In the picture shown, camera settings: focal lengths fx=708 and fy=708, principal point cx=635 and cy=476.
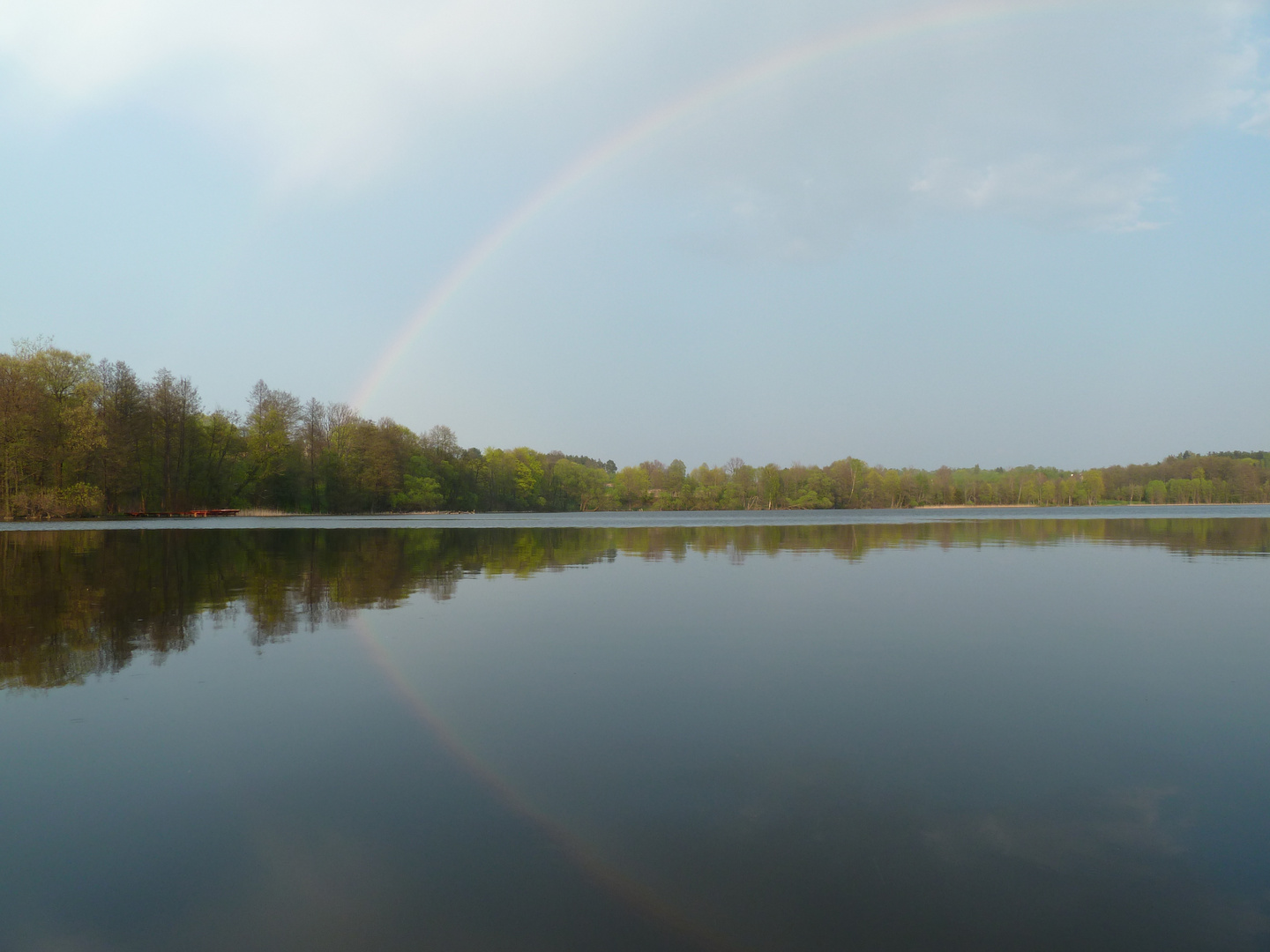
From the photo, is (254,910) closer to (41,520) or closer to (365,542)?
(365,542)

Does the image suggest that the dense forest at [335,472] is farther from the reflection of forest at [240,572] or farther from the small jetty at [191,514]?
the reflection of forest at [240,572]

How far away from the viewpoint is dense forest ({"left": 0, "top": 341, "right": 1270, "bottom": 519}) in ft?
179

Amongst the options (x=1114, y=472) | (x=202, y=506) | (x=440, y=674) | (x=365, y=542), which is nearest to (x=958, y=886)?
(x=440, y=674)

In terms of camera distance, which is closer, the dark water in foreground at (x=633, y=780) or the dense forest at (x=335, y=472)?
the dark water in foreground at (x=633, y=780)

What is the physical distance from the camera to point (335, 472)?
88500mm

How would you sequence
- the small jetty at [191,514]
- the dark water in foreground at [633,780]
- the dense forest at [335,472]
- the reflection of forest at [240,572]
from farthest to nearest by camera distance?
1. the small jetty at [191,514]
2. the dense forest at [335,472]
3. the reflection of forest at [240,572]
4. the dark water in foreground at [633,780]

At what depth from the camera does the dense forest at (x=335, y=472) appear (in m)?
54.6

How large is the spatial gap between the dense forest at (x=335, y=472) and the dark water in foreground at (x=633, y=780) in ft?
182

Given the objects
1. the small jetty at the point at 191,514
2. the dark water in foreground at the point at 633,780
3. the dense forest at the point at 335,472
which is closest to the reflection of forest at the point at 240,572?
the dark water in foreground at the point at 633,780

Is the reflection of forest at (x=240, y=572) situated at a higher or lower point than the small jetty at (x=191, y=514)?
lower

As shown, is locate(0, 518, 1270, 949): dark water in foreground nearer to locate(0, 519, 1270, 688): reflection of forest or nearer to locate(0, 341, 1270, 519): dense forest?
locate(0, 519, 1270, 688): reflection of forest

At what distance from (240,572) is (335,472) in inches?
2905

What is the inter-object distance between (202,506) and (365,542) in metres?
53.9

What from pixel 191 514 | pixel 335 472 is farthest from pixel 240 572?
pixel 335 472
